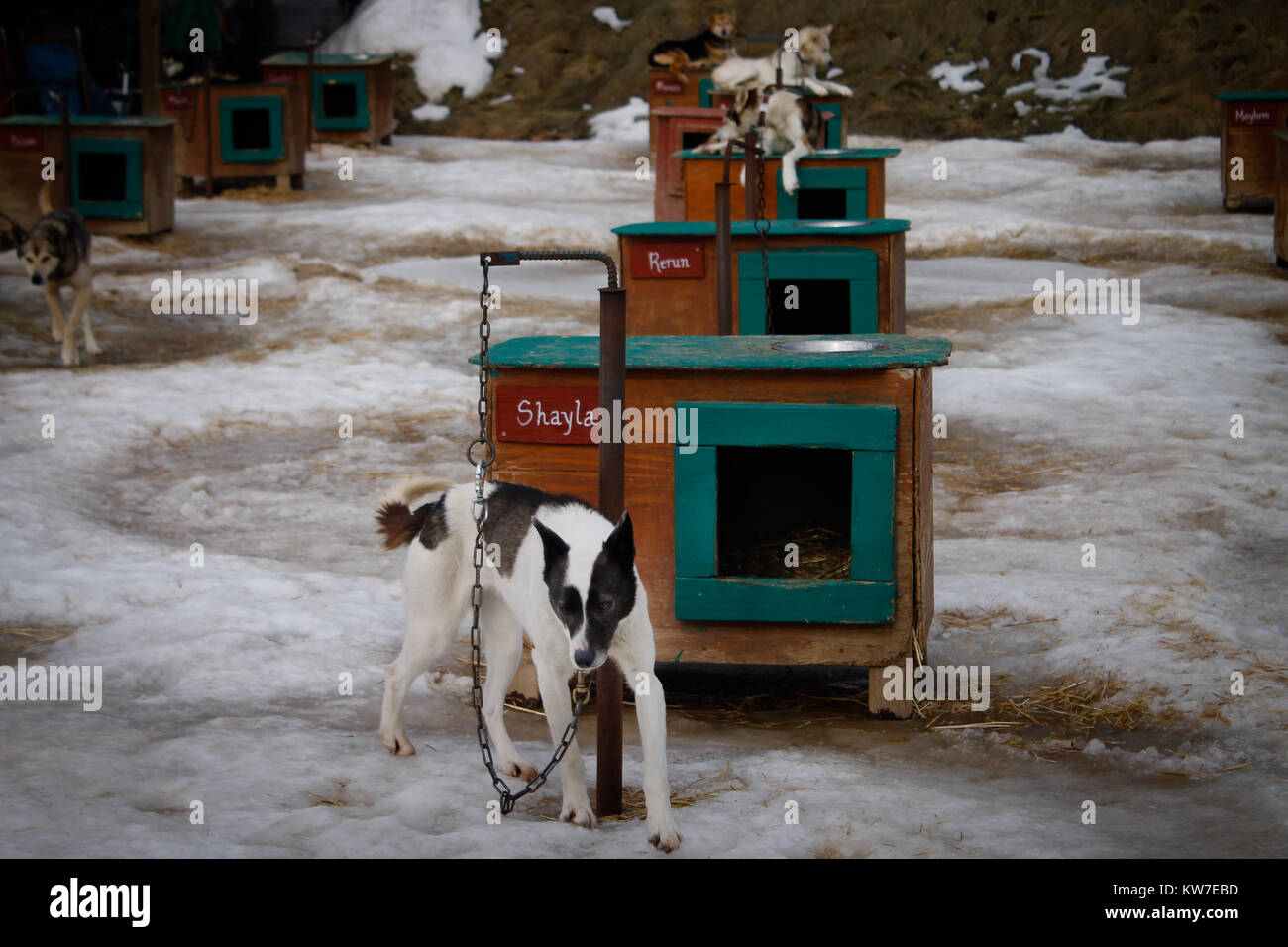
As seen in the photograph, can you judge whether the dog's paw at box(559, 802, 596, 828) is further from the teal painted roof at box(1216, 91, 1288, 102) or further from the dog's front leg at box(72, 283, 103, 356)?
the teal painted roof at box(1216, 91, 1288, 102)

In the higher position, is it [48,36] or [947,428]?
[48,36]

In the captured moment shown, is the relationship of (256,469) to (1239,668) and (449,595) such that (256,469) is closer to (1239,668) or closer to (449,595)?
(449,595)

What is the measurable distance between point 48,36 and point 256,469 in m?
19.3

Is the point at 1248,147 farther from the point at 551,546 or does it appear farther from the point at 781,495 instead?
the point at 551,546

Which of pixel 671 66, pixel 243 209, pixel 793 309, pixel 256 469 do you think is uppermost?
pixel 671 66

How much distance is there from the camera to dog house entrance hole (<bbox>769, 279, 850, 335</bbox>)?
34.1 feet

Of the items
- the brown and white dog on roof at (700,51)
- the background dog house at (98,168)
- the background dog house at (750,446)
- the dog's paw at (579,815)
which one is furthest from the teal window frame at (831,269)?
the brown and white dog on roof at (700,51)

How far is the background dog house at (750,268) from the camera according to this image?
9143 millimetres

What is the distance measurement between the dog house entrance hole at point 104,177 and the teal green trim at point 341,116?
27.0 ft

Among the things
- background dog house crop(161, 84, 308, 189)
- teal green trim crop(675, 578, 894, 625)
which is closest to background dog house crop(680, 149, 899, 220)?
teal green trim crop(675, 578, 894, 625)

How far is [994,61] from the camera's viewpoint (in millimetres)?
27172

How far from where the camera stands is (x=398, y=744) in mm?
5051

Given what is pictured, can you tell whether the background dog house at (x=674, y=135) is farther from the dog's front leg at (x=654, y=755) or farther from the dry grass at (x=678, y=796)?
the dog's front leg at (x=654, y=755)

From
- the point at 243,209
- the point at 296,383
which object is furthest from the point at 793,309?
the point at 243,209
